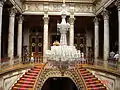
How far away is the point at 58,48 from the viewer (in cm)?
970

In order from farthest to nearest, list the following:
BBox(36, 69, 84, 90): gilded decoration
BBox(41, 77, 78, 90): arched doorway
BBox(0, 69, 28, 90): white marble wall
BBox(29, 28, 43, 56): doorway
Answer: BBox(29, 28, 43, 56): doorway
BBox(41, 77, 78, 90): arched doorway
BBox(36, 69, 84, 90): gilded decoration
BBox(0, 69, 28, 90): white marble wall

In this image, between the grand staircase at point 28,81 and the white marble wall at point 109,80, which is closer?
the white marble wall at point 109,80

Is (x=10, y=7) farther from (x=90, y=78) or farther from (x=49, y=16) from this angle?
(x=90, y=78)

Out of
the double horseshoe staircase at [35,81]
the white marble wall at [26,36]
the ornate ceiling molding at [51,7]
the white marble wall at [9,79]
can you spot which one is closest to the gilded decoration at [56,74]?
the double horseshoe staircase at [35,81]

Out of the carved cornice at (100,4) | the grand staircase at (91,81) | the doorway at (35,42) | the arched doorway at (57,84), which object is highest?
the carved cornice at (100,4)

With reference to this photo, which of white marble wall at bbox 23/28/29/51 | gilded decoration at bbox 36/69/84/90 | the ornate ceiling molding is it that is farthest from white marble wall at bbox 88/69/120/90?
white marble wall at bbox 23/28/29/51

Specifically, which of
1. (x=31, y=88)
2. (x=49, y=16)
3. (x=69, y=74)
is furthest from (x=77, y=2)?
(x=31, y=88)

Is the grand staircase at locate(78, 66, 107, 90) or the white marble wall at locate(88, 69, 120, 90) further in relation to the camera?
the grand staircase at locate(78, 66, 107, 90)

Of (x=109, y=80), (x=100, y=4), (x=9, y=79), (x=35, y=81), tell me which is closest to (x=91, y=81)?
(x=109, y=80)

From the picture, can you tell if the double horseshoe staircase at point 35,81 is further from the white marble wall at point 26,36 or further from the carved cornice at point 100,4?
the white marble wall at point 26,36

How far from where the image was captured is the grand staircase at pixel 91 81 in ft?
48.1

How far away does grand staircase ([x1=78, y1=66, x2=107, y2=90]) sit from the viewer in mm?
14656

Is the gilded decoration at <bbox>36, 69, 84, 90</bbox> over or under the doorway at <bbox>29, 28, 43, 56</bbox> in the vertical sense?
under

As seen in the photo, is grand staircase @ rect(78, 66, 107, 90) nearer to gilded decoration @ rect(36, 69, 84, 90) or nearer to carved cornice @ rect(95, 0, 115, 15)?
gilded decoration @ rect(36, 69, 84, 90)
